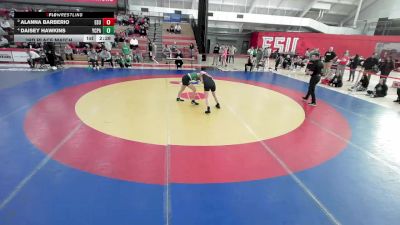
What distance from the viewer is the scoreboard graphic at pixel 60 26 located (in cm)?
969

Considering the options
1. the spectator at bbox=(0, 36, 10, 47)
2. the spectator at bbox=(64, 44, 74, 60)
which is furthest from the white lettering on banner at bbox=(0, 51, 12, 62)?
the spectator at bbox=(64, 44, 74, 60)

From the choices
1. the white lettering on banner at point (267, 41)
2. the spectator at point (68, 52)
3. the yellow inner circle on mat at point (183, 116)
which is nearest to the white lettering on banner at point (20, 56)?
the spectator at point (68, 52)

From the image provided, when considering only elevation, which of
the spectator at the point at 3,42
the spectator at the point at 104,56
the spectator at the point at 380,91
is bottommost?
the spectator at the point at 380,91

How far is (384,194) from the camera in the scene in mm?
4102

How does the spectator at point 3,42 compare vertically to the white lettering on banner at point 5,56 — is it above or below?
above

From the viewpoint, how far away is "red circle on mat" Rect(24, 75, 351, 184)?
14.4 ft

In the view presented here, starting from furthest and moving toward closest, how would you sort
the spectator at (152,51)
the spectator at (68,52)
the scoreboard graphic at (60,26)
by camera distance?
the spectator at (152,51), the spectator at (68,52), the scoreboard graphic at (60,26)

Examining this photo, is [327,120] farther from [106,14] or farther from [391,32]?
[391,32]

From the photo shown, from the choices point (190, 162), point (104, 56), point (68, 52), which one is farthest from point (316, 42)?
point (190, 162)

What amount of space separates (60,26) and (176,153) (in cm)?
819

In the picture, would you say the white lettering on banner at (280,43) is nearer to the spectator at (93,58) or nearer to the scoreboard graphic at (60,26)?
the spectator at (93,58)

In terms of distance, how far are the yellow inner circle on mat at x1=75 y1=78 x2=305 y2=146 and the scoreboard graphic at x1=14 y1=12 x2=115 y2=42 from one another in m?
2.37

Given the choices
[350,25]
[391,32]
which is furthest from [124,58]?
[350,25]

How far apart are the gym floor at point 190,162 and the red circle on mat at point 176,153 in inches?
0.9
